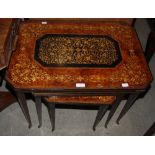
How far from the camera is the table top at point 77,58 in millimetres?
1907

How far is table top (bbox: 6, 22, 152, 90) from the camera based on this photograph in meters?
1.91

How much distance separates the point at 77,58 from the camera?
208cm

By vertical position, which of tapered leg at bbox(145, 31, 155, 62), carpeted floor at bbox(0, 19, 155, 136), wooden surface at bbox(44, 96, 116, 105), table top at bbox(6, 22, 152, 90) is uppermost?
table top at bbox(6, 22, 152, 90)

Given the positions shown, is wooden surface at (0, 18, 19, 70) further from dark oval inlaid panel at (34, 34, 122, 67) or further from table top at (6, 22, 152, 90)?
dark oval inlaid panel at (34, 34, 122, 67)

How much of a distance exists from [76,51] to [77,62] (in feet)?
0.46

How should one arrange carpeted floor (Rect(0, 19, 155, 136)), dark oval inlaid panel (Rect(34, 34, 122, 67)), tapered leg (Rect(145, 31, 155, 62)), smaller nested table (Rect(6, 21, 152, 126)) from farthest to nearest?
1. tapered leg (Rect(145, 31, 155, 62))
2. carpeted floor (Rect(0, 19, 155, 136))
3. dark oval inlaid panel (Rect(34, 34, 122, 67))
4. smaller nested table (Rect(6, 21, 152, 126))

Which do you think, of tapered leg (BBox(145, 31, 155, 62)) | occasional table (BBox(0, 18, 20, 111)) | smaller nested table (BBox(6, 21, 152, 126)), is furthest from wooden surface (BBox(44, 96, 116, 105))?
tapered leg (BBox(145, 31, 155, 62))

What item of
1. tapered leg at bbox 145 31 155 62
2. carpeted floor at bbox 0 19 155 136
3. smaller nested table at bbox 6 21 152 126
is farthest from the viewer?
tapered leg at bbox 145 31 155 62

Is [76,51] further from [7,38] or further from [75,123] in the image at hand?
[75,123]

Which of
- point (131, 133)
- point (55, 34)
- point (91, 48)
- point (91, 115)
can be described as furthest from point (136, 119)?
point (55, 34)

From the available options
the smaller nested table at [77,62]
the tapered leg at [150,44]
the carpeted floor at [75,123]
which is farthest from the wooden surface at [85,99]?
the tapered leg at [150,44]

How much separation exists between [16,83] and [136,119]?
60.2 inches

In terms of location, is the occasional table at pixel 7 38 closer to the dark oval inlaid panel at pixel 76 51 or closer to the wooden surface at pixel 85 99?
the dark oval inlaid panel at pixel 76 51

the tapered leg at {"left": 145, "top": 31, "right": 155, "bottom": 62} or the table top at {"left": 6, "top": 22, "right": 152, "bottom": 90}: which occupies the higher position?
the table top at {"left": 6, "top": 22, "right": 152, "bottom": 90}
